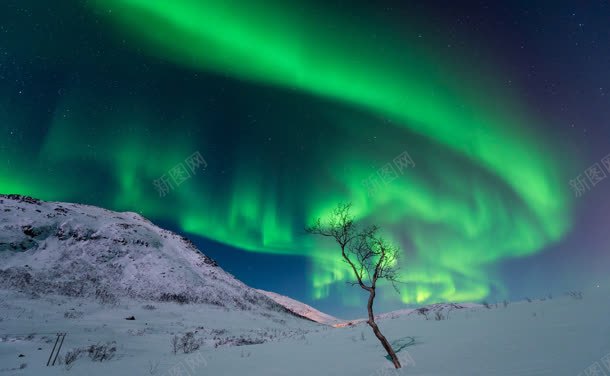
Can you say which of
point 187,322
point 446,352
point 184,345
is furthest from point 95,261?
point 446,352

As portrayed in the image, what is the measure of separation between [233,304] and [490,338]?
4944 centimetres

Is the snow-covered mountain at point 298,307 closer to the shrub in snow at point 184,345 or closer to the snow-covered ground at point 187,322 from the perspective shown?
the snow-covered ground at point 187,322

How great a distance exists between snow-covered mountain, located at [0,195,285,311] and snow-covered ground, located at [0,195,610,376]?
231 mm

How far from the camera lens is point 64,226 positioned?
167 ft

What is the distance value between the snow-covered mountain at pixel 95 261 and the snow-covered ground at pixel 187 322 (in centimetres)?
23

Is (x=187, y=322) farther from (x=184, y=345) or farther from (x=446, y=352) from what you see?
(x=446, y=352)

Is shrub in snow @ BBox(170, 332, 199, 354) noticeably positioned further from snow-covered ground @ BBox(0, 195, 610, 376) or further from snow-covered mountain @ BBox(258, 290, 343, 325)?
snow-covered mountain @ BBox(258, 290, 343, 325)

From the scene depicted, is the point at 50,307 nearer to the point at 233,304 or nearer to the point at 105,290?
the point at 105,290

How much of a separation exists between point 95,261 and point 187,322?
22584 mm

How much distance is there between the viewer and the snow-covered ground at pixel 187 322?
7.02 metres

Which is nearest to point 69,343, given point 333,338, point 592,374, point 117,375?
point 117,375

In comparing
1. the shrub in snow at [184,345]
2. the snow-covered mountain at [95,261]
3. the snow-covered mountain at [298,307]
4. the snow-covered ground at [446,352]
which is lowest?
the snow-covered ground at [446,352]

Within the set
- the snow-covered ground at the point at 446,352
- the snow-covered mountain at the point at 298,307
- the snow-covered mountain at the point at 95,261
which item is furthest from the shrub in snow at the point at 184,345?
the snow-covered mountain at the point at 298,307

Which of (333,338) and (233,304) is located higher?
(233,304)
